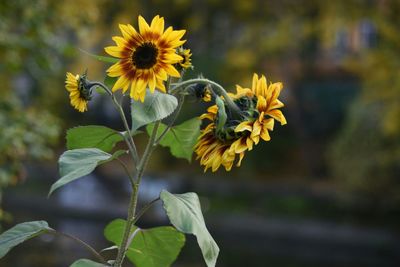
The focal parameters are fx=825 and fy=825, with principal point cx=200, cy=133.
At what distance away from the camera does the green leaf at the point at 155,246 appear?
5.96ft

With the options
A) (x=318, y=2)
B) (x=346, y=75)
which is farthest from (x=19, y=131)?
(x=346, y=75)

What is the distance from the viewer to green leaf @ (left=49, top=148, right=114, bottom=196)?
1.48 metres

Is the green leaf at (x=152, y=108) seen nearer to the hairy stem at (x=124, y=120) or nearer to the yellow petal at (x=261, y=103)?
the hairy stem at (x=124, y=120)

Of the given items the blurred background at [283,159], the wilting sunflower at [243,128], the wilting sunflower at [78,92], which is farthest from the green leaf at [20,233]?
the blurred background at [283,159]

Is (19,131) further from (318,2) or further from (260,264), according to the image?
(318,2)

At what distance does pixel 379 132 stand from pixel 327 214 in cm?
193

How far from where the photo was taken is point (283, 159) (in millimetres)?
18531

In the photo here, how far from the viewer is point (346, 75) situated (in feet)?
65.8

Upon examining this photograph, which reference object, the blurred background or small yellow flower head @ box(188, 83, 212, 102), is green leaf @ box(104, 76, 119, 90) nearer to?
small yellow flower head @ box(188, 83, 212, 102)

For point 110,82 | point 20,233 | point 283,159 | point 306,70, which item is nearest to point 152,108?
point 110,82

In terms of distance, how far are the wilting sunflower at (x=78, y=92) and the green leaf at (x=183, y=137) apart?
0.21 metres

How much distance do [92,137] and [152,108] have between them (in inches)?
11.1

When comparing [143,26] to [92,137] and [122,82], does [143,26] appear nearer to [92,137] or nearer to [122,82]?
[122,82]

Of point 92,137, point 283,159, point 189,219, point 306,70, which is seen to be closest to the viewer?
point 189,219
